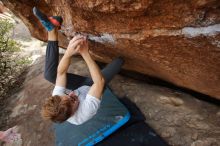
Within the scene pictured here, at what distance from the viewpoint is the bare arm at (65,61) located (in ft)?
12.5

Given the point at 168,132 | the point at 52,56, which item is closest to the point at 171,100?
the point at 168,132

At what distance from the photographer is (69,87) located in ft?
15.4

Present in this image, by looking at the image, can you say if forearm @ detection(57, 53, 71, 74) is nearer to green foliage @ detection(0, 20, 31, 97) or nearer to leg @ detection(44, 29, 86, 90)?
leg @ detection(44, 29, 86, 90)

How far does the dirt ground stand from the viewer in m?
4.23

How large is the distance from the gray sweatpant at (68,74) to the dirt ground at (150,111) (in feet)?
2.72

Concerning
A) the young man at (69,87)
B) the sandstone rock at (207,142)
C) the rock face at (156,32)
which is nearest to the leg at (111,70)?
the young man at (69,87)

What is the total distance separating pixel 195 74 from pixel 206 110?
962mm

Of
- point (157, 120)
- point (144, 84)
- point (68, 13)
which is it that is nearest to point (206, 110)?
point (157, 120)

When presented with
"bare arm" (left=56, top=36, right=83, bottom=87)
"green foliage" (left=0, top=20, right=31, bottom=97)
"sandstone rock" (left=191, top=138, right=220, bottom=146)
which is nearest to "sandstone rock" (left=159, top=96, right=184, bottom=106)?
"sandstone rock" (left=191, top=138, right=220, bottom=146)

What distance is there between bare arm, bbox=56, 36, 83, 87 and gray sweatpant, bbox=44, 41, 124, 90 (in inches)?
9.0

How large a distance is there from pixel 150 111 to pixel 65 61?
1.76 metres

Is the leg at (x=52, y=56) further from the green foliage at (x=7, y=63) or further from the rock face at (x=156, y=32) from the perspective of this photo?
the green foliage at (x=7, y=63)

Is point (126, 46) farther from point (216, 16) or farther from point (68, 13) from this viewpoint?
point (216, 16)

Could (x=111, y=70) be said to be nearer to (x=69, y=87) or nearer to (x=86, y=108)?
(x=69, y=87)
